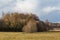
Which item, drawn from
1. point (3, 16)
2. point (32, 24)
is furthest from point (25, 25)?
point (3, 16)

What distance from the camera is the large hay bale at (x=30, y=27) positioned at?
34834 millimetres

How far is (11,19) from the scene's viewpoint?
4044 centimetres

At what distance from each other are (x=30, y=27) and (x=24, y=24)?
1526 mm

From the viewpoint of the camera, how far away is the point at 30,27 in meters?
36.0

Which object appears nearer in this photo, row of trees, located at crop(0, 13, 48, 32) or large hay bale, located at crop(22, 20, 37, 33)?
large hay bale, located at crop(22, 20, 37, 33)

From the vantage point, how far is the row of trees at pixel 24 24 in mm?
36062

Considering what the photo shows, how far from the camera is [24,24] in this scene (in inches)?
1447

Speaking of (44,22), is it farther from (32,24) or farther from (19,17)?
(19,17)

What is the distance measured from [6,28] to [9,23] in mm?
1917

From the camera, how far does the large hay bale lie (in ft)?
114

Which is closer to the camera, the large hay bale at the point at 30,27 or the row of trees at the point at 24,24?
the large hay bale at the point at 30,27

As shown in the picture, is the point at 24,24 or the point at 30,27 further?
the point at 24,24

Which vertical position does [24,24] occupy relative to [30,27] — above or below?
above

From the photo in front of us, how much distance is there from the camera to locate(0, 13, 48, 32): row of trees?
118 feet
